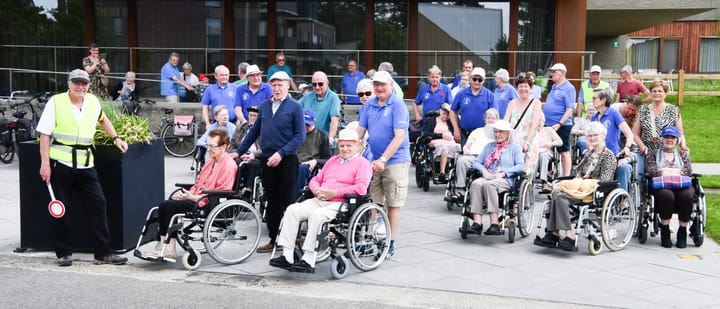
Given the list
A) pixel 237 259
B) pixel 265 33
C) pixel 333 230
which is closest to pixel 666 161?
pixel 333 230

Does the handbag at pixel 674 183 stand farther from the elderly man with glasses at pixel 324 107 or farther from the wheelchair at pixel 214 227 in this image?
the wheelchair at pixel 214 227

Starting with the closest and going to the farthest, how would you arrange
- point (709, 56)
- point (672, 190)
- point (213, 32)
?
point (672, 190) < point (213, 32) < point (709, 56)

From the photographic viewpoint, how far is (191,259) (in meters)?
8.08

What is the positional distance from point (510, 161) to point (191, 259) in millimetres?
3662

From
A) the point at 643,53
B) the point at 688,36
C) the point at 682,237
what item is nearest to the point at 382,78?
the point at 682,237

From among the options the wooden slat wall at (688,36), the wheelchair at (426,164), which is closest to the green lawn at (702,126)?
the wheelchair at (426,164)

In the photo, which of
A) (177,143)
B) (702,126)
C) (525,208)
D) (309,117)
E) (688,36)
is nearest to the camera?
(525,208)

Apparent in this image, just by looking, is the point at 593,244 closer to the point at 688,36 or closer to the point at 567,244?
the point at 567,244

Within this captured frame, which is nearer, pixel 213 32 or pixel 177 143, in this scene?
pixel 177 143

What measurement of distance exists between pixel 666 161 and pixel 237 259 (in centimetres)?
470

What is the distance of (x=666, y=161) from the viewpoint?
946 cm

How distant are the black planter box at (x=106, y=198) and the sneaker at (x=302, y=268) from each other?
6.61 ft

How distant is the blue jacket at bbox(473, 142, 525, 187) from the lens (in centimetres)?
952

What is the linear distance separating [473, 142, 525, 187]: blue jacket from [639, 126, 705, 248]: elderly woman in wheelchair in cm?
138
